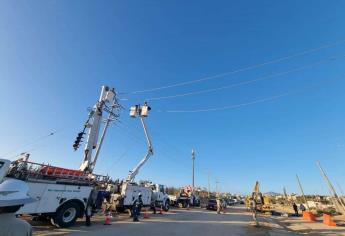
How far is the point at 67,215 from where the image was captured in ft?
42.6

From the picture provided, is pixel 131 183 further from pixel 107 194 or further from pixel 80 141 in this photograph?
pixel 80 141

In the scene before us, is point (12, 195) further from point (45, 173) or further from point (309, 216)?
point (309, 216)

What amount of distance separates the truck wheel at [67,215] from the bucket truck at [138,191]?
24.3 ft

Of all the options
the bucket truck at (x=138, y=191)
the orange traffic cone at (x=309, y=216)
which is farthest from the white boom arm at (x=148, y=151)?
the orange traffic cone at (x=309, y=216)

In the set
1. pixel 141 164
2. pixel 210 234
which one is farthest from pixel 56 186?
pixel 141 164

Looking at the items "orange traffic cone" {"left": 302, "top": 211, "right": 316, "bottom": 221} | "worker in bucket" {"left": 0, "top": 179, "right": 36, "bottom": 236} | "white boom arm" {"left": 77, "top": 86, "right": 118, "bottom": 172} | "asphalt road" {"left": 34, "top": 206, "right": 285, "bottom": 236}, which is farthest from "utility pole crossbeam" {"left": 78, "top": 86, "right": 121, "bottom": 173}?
"orange traffic cone" {"left": 302, "top": 211, "right": 316, "bottom": 221}

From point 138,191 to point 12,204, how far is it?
21.3 meters

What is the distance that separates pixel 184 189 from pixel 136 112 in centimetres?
2435

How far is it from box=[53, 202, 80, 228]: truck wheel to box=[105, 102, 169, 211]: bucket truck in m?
7.41

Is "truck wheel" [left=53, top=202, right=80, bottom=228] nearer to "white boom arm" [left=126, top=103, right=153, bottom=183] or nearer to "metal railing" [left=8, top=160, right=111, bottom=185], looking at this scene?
"metal railing" [left=8, top=160, right=111, bottom=185]

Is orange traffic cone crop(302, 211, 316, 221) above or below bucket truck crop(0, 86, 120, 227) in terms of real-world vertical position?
above

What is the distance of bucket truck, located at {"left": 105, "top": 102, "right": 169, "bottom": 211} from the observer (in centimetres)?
2062

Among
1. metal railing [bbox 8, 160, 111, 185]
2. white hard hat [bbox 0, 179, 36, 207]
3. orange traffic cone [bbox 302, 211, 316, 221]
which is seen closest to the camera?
white hard hat [bbox 0, 179, 36, 207]

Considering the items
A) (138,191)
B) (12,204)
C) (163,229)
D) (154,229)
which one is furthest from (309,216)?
(12,204)
